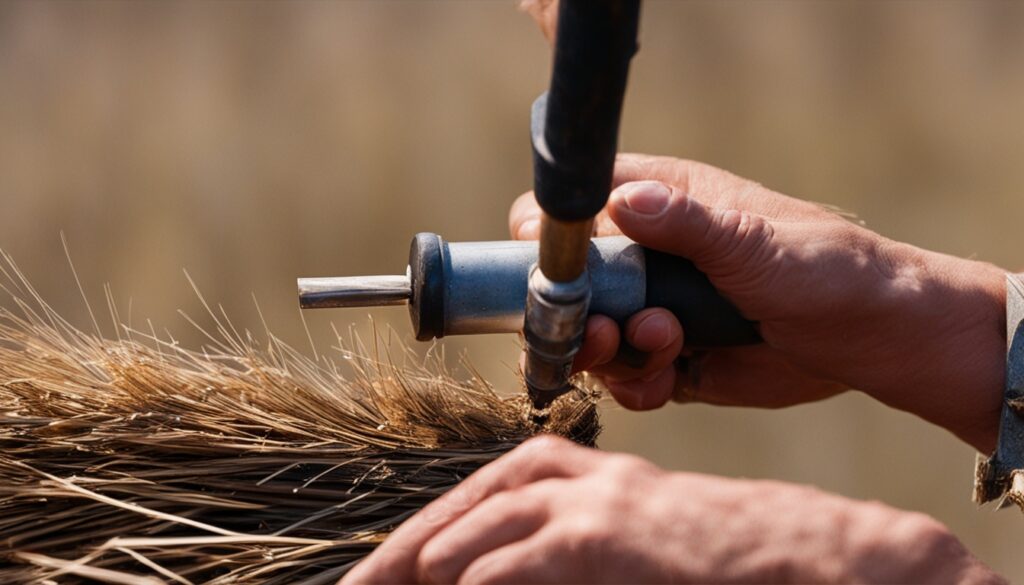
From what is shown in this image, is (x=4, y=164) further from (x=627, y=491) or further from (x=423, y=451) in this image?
(x=627, y=491)

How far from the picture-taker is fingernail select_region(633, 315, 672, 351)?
→ 40.4 inches

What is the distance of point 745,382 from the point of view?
5.04 feet

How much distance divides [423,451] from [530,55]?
2785 millimetres

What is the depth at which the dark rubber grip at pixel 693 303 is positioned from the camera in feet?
3.42

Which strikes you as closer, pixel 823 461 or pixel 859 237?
pixel 859 237

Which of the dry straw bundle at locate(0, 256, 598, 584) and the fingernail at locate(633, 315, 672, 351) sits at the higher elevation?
the fingernail at locate(633, 315, 672, 351)

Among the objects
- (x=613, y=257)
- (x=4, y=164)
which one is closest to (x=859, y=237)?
(x=613, y=257)

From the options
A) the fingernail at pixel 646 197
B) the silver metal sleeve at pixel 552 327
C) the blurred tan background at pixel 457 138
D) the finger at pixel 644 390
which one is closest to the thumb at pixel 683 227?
the fingernail at pixel 646 197

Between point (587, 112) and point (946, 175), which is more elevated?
point (587, 112)

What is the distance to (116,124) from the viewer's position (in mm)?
3607

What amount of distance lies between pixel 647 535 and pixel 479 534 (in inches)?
4.4

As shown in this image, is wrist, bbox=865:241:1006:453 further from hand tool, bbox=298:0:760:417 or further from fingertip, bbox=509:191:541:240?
fingertip, bbox=509:191:541:240

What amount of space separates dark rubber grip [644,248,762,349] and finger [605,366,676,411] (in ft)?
0.75

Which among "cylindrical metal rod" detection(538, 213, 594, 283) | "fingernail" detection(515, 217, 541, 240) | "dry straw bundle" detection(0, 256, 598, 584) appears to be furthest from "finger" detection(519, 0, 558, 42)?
"fingernail" detection(515, 217, 541, 240)
